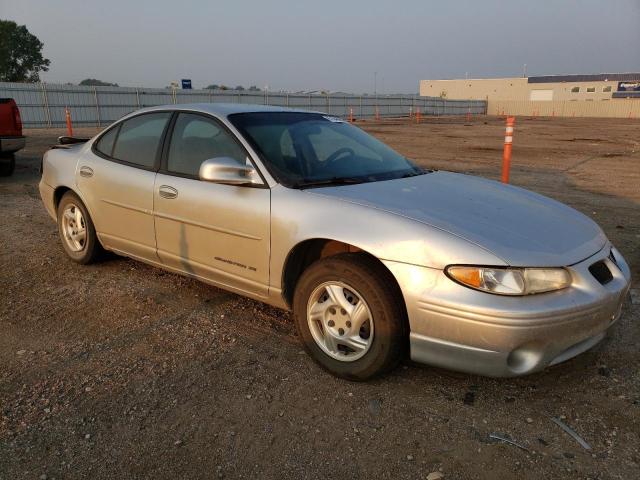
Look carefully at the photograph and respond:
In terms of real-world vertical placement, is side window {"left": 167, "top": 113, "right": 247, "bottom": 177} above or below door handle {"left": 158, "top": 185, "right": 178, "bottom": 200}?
above

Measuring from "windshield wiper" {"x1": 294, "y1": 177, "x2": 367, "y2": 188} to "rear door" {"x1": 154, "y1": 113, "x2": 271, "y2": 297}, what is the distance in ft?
0.73

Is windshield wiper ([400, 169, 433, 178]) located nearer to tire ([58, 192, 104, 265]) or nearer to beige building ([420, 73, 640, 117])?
tire ([58, 192, 104, 265])

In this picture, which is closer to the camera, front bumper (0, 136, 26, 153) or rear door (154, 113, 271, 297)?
rear door (154, 113, 271, 297)

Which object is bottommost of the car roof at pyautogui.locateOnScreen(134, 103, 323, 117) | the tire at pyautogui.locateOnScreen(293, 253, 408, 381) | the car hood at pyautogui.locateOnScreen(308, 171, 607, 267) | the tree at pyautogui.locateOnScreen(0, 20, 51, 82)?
the tire at pyautogui.locateOnScreen(293, 253, 408, 381)

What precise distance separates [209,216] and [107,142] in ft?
5.32

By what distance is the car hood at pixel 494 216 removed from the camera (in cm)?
254

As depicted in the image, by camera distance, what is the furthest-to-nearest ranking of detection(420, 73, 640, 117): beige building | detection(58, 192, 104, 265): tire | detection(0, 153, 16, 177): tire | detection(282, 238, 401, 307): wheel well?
detection(420, 73, 640, 117): beige building → detection(0, 153, 16, 177): tire → detection(58, 192, 104, 265): tire → detection(282, 238, 401, 307): wheel well

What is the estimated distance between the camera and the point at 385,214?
107 inches

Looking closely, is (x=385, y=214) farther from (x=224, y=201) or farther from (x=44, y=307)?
(x=44, y=307)

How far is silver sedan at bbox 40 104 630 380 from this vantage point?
245cm

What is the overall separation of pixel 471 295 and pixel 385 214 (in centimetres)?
61

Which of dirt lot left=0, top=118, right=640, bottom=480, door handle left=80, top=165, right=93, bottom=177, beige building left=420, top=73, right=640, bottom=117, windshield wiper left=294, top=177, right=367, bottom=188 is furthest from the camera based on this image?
beige building left=420, top=73, right=640, bottom=117

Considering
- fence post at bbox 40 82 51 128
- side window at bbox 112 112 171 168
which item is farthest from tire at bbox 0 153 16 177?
fence post at bbox 40 82 51 128

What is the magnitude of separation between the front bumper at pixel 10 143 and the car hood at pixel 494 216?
25.6 ft
